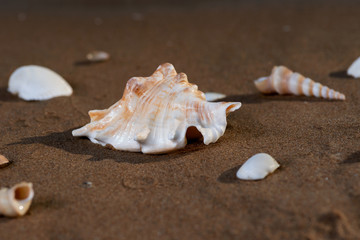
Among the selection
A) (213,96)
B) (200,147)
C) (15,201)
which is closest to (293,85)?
(213,96)

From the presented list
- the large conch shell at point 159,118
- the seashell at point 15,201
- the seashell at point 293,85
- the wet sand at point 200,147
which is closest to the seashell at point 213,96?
the wet sand at point 200,147

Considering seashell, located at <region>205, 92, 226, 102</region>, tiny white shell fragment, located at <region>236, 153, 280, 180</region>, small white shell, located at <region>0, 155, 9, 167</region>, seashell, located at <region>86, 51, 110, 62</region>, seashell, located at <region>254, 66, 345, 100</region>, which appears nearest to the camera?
tiny white shell fragment, located at <region>236, 153, 280, 180</region>

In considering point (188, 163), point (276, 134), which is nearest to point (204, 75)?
point (276, 134)

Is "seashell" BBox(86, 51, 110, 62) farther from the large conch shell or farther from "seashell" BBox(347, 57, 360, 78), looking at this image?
"seashell" BBox(347, 57, 360, 78)

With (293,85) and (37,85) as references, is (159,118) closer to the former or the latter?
(293,85)

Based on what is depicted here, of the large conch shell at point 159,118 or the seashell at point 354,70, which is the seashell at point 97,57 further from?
the seashell at point 354,70

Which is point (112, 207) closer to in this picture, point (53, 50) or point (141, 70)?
point (141, 70)

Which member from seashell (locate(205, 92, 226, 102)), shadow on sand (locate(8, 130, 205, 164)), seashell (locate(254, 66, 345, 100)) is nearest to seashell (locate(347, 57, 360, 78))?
seashell (locate(254, 66, 345, 100))
